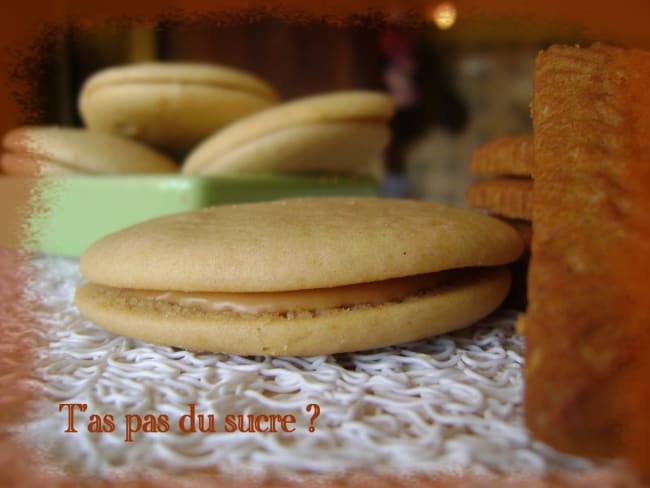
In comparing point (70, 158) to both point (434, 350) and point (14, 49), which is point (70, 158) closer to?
point (14, 49)

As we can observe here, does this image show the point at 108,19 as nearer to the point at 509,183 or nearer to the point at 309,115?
the point at 309,115

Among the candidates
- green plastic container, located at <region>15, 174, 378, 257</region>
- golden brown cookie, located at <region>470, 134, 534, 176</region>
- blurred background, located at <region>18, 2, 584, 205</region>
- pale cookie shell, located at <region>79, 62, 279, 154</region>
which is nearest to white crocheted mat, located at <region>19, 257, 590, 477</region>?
golden brown cookie, located at <region>470, 134, 534, 176</region>

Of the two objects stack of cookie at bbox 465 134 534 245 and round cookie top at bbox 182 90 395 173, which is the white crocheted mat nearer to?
stack of cookie at bbox 465 134 534 245

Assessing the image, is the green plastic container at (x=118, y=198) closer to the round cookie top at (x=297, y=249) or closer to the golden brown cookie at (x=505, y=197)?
the round cookie top at (x=297, y=249)

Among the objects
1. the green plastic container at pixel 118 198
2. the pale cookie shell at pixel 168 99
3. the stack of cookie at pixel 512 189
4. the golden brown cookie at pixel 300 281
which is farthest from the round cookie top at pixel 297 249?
the pale cookie shell at pixel 168 99

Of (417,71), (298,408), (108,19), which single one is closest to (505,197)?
(298,408)

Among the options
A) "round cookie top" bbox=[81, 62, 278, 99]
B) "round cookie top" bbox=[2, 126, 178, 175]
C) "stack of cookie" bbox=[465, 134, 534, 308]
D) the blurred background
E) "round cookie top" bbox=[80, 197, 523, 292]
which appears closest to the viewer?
"round cookie top" bbox=[80, 197, 523, 292]

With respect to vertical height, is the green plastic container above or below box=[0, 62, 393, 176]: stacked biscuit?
below
